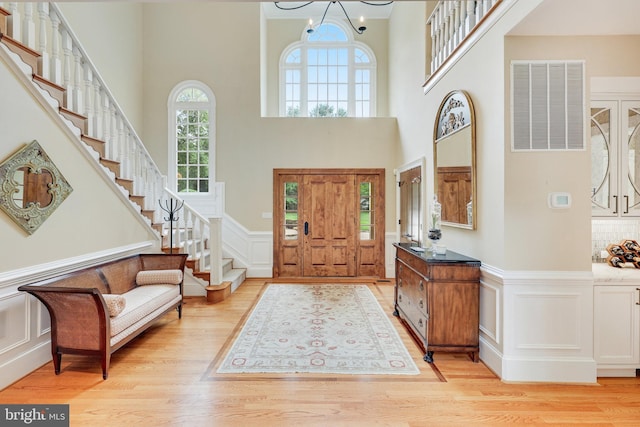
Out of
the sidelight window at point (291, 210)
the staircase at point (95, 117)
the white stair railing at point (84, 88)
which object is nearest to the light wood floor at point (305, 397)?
the staircase at point (95, 117)

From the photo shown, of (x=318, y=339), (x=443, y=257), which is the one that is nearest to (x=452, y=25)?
(x=443, y=257)

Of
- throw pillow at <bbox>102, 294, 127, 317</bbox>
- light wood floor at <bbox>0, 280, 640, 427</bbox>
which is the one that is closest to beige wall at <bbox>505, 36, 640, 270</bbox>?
light wood floor at <bbox>0, 280, 640, 427</bbox>

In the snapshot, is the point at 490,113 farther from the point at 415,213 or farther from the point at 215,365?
the point at 215,365

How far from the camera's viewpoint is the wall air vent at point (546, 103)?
8.73 ft

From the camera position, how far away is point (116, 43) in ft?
19.3

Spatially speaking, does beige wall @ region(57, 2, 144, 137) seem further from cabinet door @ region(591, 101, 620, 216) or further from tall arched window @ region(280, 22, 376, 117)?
Result: cabinet door @ region(591, 101, 620, 216)

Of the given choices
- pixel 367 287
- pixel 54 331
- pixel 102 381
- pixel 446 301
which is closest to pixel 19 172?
pixel 54 331

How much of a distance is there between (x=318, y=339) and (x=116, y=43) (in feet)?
20.8

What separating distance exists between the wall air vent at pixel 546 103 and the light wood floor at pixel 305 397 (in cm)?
198

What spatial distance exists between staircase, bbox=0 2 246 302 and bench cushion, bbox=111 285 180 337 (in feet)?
3.16

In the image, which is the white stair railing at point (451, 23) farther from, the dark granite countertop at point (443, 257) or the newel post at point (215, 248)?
the newel post at point (215, 248)

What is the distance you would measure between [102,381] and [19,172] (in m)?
1.89

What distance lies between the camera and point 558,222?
266cm

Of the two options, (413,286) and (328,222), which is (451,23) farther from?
(328,222)
